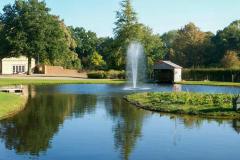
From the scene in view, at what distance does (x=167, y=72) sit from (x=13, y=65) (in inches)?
1408

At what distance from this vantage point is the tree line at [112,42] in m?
84.2

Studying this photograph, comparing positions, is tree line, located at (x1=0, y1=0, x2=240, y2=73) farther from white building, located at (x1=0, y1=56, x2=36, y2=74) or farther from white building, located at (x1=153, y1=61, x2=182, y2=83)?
white building, located at (x1=153, y1=61, x2=182, y2=83)

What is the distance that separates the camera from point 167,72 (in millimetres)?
78188

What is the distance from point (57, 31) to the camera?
8700cm

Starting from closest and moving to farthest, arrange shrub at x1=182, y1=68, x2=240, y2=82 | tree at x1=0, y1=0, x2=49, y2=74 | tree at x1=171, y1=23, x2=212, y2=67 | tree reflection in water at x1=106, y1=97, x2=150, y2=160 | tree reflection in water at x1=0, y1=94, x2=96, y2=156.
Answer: tree reflection in water at x1=106, y1=97, x2=150, y2=160 → tree reflection in water at x1=0, y1=94, x2=96, y2=156 → shrub at x1=182, y1=68, x2=240, y2=82 → tree at x1=0, y1=0, x2=49, y2=74 → tree at x1=171, y1=23, x2=212, y2=67

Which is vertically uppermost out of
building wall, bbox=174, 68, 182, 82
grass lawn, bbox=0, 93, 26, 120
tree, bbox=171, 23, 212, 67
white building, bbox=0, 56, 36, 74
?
tree, bbox=171, 23, 212, 67

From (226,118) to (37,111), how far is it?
39.6 feet

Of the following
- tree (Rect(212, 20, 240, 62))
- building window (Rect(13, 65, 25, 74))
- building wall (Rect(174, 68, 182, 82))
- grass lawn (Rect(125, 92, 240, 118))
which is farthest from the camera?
tree (Rect(212, 20, 240, 62))

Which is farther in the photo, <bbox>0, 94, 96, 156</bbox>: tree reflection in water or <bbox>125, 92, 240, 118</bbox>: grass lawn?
<bbox>125, 92, 240, 118</bbox>: grass lawn

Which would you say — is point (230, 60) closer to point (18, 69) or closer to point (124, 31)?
point (124, 31)

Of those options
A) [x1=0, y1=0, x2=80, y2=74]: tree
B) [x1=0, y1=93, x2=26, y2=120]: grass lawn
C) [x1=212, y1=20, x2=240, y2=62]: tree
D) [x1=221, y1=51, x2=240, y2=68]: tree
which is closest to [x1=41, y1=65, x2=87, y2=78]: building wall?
[x1=0, y1=0, x2=80, y2=74]: tree

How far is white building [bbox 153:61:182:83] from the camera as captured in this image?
76400mm

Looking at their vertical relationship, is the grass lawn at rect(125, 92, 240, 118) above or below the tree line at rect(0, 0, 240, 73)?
below

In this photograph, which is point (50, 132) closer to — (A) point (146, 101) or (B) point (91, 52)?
(A) point (146, 101)
